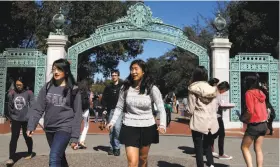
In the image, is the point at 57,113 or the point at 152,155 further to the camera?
the point at 152,155

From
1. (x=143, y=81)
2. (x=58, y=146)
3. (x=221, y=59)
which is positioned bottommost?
(x=58, y=146)

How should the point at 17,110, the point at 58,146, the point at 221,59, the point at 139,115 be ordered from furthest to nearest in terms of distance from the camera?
the point at 221,59, the point at 17,110, the point at 139,115, the point at 58,146

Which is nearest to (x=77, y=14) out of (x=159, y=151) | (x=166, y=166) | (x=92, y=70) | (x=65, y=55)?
(x=92, y=70)

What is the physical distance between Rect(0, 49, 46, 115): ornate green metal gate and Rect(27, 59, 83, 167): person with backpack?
8929mm

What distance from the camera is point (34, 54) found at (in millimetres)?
12688

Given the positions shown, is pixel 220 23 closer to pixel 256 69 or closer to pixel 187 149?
pixel 256 69

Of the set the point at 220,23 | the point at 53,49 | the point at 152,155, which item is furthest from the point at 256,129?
the point at 53,49

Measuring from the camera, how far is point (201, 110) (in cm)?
488

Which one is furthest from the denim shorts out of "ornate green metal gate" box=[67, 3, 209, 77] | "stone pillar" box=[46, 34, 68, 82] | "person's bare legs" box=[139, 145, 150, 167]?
"stone pillar" box=[46, 34, 68, 82]

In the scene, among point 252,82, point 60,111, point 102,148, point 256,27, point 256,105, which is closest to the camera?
point 60,111

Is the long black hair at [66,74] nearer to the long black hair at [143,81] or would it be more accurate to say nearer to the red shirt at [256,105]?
the long black hair at [143,81]

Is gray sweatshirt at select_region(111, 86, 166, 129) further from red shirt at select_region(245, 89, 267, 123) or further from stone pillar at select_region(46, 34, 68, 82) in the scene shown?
stone pillar at select_region(46, 34, 68, 82)

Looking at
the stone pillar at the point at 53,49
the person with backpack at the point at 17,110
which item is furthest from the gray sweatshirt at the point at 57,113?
the stone pillar at the point at 53,49

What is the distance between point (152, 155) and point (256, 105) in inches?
108
